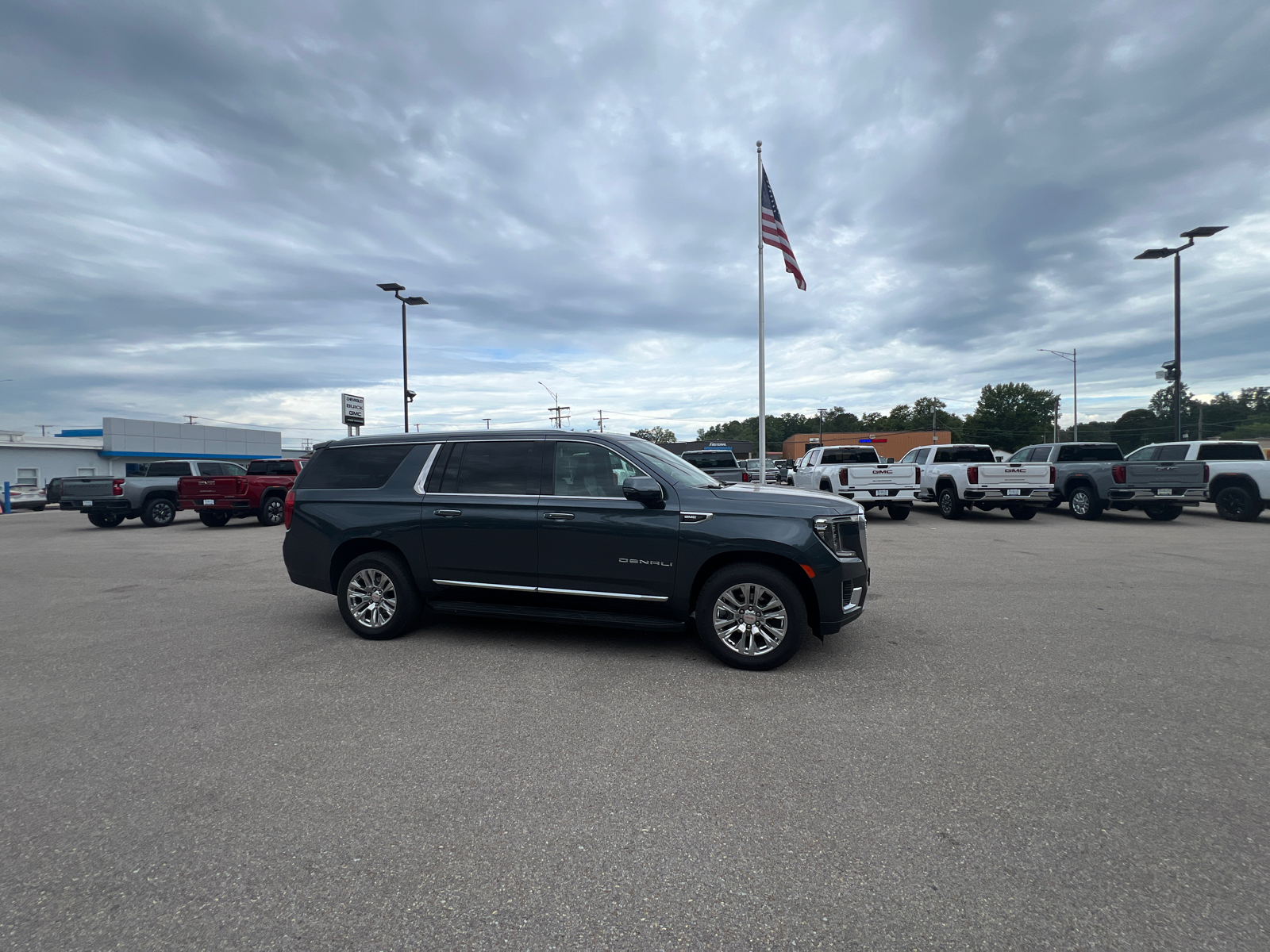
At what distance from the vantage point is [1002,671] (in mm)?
4859

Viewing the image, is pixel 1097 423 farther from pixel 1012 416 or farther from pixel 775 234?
pixel 775 234

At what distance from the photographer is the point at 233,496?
53.9 feet

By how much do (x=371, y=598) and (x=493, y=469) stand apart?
1577 mm

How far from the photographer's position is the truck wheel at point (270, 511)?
672 inches

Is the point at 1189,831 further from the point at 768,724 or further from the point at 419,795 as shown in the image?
the point at 419,795

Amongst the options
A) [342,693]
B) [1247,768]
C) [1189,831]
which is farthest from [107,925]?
[1247,768]

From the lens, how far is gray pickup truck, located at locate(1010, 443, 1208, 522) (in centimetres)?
1496

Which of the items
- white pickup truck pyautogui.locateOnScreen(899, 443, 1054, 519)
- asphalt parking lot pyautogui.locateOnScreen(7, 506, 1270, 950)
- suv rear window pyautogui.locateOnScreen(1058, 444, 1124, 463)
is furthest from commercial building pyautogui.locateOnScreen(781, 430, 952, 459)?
asphalt parking lot pyautogui.locateOnScreen(7, 506, 1270, 950)

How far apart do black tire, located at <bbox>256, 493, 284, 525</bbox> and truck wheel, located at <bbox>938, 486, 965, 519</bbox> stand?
16.8 metres

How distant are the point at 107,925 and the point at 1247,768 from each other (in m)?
4.95

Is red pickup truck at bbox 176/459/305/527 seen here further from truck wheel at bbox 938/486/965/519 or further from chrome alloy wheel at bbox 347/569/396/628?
truck wheel at bbox 938/486/965/519

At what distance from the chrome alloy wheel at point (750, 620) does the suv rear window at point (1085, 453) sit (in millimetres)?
16880

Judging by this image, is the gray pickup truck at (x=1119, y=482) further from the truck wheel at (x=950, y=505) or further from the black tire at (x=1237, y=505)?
the truck wheel at (x=950, y=505)

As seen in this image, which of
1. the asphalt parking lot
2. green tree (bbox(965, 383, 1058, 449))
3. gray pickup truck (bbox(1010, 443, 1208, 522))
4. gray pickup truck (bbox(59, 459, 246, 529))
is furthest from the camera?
green tree (bbox(965, 383, 1058, 449))
